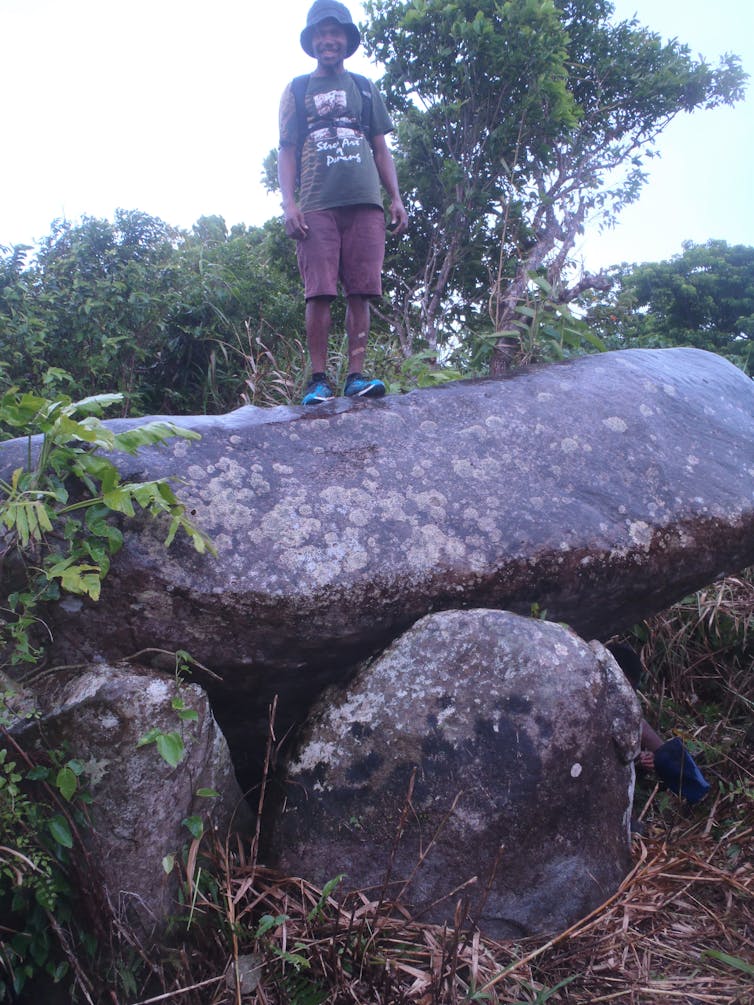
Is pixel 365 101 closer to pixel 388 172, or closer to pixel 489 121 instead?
pixel 388 172

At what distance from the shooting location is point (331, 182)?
3564 mm

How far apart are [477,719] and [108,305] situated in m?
3.86

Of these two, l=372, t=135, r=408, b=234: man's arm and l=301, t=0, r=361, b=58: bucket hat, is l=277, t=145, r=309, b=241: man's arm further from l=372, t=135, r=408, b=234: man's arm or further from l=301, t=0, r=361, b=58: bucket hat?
l=301, t=0, r=361, b=58: bucket hat

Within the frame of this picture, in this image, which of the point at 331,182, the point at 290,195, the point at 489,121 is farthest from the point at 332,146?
the point at 489,121

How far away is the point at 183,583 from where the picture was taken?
2201 mm

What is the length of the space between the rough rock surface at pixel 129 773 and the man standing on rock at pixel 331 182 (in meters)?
1.83

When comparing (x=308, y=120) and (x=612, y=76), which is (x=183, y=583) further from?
(x=612, y=76)

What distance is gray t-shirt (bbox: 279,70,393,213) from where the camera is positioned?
3.56 metres

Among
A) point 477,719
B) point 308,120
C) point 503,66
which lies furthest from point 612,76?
point 477,719

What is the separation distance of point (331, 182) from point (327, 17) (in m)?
0.74

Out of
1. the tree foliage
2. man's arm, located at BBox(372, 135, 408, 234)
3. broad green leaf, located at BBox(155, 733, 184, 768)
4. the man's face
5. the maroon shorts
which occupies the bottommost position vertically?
broad green leaf, located at BBox(155, 733, 184, 768)

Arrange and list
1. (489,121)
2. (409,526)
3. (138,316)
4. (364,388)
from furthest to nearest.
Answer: (489,121) < (138,316) < (364,388) < (409,526)

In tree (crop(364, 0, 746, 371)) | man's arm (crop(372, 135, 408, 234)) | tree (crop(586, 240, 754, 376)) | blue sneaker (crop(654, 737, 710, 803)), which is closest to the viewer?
blue sneaker (crop(654, 737, 710, 803))

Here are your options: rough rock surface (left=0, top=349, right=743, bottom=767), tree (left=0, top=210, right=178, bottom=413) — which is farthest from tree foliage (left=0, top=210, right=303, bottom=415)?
rough rock surface (left=0, top=349, right=743, bottom=767)
